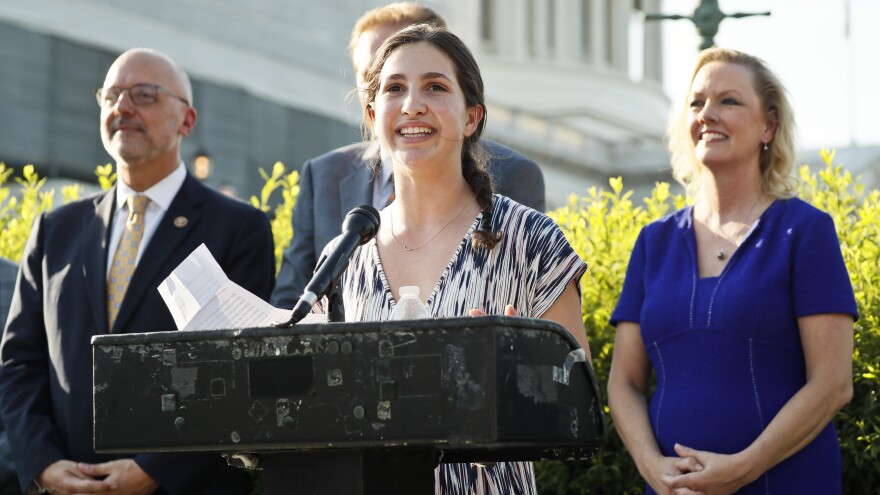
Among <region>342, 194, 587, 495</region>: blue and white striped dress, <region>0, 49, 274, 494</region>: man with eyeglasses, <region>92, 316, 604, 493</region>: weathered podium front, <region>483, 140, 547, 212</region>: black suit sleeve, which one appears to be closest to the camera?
<region>92, 316, 604, 493</region>: weathered podium front

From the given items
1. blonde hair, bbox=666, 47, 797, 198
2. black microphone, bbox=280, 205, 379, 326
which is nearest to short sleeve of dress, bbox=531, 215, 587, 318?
black microphone, bbox=280, 205, 379, 326

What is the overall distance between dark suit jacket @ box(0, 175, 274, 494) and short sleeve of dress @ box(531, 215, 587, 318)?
168 cm

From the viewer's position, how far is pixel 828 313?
4414 mm

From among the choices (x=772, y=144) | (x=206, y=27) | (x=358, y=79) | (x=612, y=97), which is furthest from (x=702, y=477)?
(x=612, y=97)

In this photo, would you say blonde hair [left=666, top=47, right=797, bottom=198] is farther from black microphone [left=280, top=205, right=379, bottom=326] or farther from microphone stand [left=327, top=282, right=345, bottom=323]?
microphone stand [left=327, top=282, right=345, bottom=323]

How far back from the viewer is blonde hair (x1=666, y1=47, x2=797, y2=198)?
4.84 metres

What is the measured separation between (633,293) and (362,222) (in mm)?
1672

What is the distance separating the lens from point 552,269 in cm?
399

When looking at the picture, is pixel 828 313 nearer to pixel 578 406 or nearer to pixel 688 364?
pixel 688 364

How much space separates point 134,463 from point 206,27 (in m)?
30.1

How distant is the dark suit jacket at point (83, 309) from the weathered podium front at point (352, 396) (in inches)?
74.6

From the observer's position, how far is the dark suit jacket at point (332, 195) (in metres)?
5.38

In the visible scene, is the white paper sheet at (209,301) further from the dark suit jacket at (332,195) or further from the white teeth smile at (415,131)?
the dark suit jacket at (332,195)

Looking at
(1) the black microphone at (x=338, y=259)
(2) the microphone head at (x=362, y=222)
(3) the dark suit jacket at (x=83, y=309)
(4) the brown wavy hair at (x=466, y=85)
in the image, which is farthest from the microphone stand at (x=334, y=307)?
(3) the dark suit jacket at (x=83, y=309)
